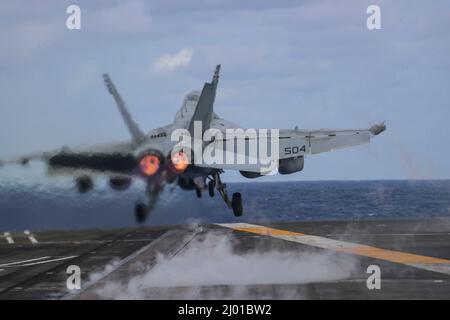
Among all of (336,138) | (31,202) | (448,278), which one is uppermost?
(336,138)

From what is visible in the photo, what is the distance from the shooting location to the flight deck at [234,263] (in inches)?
1625

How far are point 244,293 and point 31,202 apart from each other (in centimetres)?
1890

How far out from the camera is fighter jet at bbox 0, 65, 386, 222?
1259 inches

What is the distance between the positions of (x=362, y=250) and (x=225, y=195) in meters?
25.6

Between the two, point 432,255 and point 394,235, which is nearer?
point 432,255

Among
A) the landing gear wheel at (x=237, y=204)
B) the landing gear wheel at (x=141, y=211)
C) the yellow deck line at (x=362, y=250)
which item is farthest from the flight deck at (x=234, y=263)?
the landing gear wheel at (x=141, y=211)

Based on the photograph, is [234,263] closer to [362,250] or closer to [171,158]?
[362,250]

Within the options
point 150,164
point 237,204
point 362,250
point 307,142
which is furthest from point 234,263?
point 150,164

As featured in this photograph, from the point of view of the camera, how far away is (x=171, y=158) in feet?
105

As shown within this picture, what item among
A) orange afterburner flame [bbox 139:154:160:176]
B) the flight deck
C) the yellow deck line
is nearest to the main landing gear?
orange afterburner flame [bbox 139:154:160:176]

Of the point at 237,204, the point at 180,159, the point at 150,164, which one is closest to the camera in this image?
the point at 150,164

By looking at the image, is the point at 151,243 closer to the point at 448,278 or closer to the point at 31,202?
the point at 31,202
